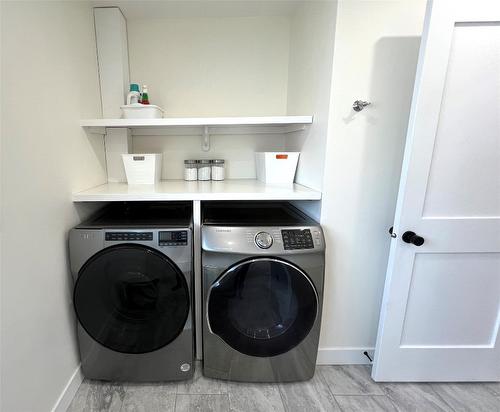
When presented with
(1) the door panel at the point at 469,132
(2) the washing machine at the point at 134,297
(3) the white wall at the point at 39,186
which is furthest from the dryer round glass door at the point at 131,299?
(1) the door panel at the point at 469,132

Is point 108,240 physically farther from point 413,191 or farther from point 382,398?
point 382,398

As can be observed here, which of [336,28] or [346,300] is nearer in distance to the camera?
[336,28]

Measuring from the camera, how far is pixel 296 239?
3.95 ft

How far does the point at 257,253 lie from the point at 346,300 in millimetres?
681

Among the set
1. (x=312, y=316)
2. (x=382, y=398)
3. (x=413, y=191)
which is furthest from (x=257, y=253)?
(x=382, y=398)

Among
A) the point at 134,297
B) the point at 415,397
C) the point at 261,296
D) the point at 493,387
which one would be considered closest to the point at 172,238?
the point at 134,297

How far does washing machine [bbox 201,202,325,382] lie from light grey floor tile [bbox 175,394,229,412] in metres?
0.10

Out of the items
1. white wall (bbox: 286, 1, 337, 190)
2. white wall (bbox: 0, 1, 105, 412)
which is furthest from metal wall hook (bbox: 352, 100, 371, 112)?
white wall (bbox: 0, 1, 105, 412)

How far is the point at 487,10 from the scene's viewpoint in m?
0.97

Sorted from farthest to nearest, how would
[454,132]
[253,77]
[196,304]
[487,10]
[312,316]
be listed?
[253,77]
[196,304]
[312,316]
[454,132]
[487,10]

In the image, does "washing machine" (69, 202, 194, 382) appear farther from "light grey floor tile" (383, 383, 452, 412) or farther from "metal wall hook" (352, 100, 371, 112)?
"light grey floor tile" (383, 383, 452, 412)

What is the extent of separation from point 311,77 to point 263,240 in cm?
100

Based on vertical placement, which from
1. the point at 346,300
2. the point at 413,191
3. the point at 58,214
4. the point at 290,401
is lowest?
the point at 290,401

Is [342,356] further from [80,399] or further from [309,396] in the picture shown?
[80,399]
